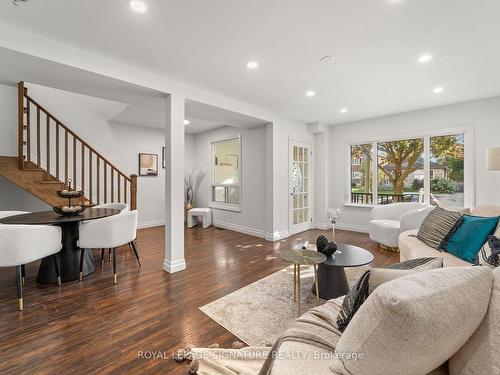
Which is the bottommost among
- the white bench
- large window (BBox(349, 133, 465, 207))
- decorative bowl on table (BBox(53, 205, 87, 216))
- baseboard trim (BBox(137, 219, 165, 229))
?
baseboard trim (BBox(137, 219, 165, 229))

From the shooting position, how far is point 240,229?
5.42 meters

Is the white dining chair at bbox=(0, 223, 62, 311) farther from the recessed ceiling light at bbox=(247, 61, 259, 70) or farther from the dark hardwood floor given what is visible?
the recessed ceiling light at bbox=(247, 61, 259, 70)

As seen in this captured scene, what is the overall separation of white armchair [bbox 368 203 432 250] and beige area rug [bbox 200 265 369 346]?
146 cm

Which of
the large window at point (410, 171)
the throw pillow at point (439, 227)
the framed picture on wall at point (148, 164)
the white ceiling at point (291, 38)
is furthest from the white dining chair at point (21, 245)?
the large window at point (410, 171)

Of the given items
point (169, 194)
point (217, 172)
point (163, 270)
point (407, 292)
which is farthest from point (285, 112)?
point (407, 292)

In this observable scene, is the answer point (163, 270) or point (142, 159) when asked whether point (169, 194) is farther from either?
point (142, 159)

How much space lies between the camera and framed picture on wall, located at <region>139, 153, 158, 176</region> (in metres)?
5.97

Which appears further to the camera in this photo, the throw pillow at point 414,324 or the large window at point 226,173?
the large window at point 226,173

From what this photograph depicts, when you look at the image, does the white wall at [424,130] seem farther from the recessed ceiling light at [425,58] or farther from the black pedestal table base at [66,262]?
the black pedestal table base at [66,262]

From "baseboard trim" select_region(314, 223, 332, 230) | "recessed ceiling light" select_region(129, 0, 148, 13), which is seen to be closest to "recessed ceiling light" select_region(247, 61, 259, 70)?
"recessed ceiling light" select_region(129, 0, 148, 13)

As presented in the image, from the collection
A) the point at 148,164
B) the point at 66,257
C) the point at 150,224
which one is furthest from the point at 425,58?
the point at 150,224

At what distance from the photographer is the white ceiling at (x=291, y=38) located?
188cm

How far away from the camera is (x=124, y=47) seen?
2.40m

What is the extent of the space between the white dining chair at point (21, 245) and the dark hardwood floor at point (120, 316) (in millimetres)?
405
